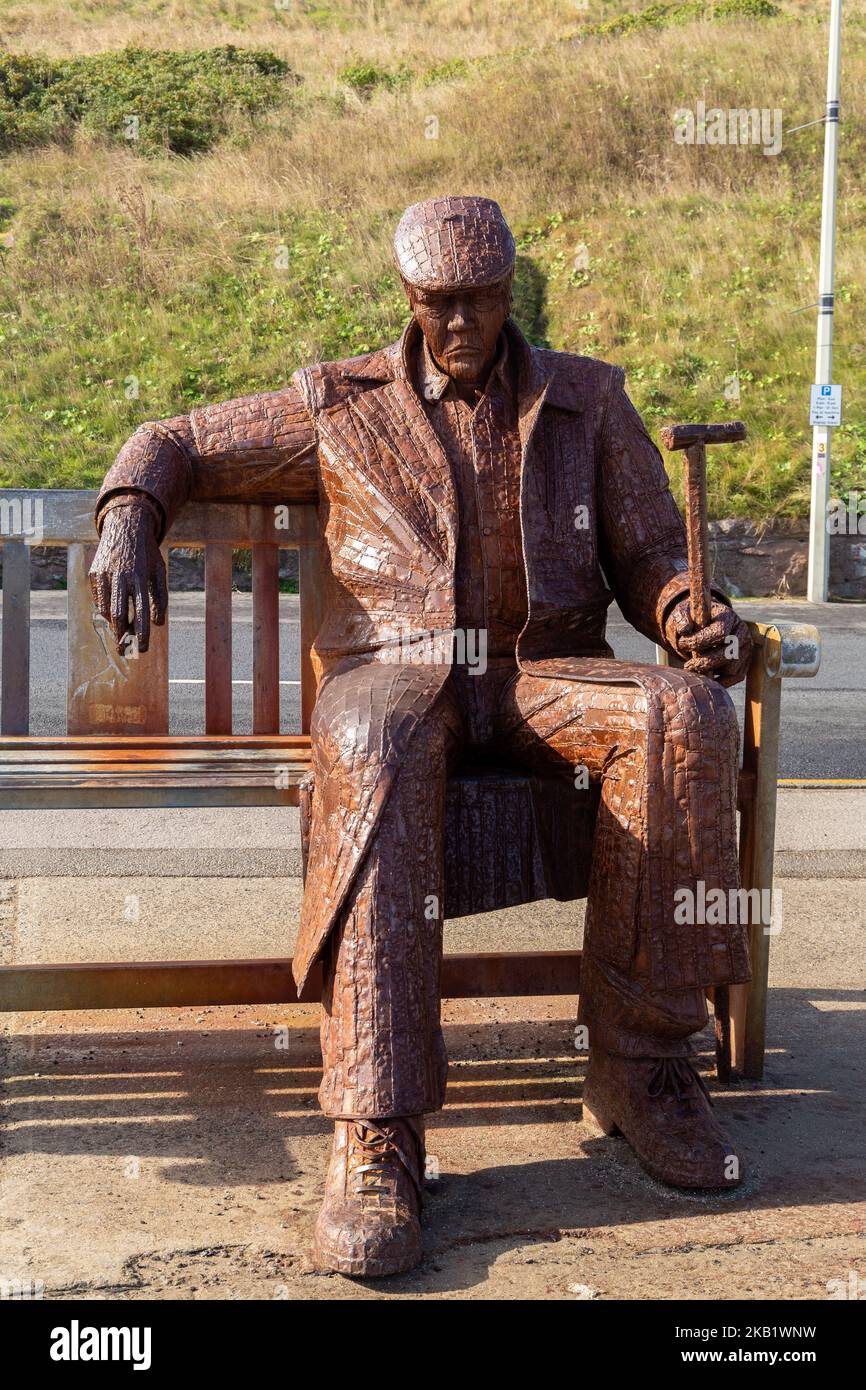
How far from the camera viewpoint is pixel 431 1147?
296cm

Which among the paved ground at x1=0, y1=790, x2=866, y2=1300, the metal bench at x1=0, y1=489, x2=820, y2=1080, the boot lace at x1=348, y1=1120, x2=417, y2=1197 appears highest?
the metal bench at x1=0, y1=489, x2=820, y2=1080

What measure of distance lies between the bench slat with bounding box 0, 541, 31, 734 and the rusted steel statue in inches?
26.5

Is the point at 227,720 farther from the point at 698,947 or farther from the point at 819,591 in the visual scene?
the point at 819,591

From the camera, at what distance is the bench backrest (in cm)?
373

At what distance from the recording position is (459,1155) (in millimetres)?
2928

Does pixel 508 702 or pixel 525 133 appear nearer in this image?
pixel 508 702

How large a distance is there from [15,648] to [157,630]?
345mm

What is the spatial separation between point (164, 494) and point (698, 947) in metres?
1.42

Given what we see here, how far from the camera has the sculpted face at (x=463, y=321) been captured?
3131 mm

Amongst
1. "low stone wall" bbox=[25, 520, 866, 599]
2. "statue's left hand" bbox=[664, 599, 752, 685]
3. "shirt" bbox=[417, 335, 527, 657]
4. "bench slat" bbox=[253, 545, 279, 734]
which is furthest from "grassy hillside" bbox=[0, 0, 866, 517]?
"statue's left hand" bbox=[664, 599, 752, 685]

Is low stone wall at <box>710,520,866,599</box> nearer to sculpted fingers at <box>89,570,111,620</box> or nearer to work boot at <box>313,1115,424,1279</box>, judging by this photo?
sculpted fingers at <box>89,570,111,620</box>

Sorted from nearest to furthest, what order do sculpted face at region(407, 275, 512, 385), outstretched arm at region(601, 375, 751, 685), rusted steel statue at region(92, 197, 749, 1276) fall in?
rusted steel statue at region(92, 197, 749, 1276) < sculpted face at region(407, 275, 512, 385) < outstretched arm at region(601, 375, 751, 685)

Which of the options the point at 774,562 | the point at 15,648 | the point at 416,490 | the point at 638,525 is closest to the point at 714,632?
the point at 638,525

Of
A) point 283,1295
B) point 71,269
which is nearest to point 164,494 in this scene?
point 283,1295
